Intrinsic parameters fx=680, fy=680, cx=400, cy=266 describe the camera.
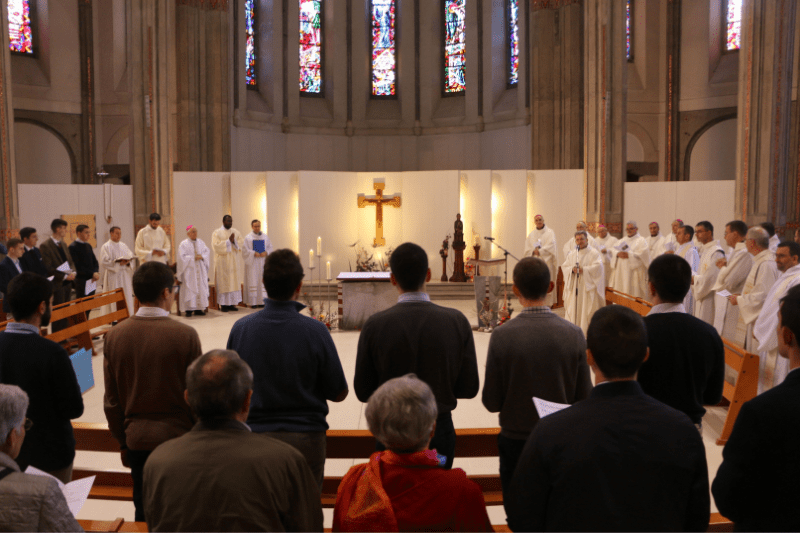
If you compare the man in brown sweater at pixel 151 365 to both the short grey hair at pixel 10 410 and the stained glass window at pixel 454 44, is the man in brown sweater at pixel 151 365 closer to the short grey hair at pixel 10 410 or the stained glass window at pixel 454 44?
the short grey hair at pixel 10 410

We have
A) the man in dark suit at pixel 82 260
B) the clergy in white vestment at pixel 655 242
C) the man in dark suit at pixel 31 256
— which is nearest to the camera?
the man in dark suit at pixel 31 256

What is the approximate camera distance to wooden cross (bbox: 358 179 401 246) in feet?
49.5

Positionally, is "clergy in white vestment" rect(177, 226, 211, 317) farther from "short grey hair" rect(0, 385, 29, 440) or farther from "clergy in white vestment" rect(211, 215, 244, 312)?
"short grey hair" rect(0, 385, 29, 440)

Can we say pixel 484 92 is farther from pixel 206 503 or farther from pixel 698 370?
pixel 206 503

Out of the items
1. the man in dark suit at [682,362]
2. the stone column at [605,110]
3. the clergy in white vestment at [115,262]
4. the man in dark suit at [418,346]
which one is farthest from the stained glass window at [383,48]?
the man in dark suit at [682,362]

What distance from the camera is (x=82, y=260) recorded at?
31.0 ft

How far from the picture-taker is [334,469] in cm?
507

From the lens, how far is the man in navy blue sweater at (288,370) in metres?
2.74

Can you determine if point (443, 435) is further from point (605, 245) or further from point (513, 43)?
point (513, 43)

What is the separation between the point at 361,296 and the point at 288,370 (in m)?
7.77

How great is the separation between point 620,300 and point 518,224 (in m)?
6.79

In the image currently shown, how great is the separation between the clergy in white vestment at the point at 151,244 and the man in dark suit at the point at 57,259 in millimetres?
2361

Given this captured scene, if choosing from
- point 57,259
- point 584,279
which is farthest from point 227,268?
point 584,279

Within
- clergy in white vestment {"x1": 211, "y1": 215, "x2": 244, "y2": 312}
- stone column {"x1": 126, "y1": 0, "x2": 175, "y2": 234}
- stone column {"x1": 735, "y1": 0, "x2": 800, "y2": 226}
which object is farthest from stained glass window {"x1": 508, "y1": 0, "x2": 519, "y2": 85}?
clergy in white vestment {"x1": 211, "y1": 215, "x2": 244, "y2": 312}
